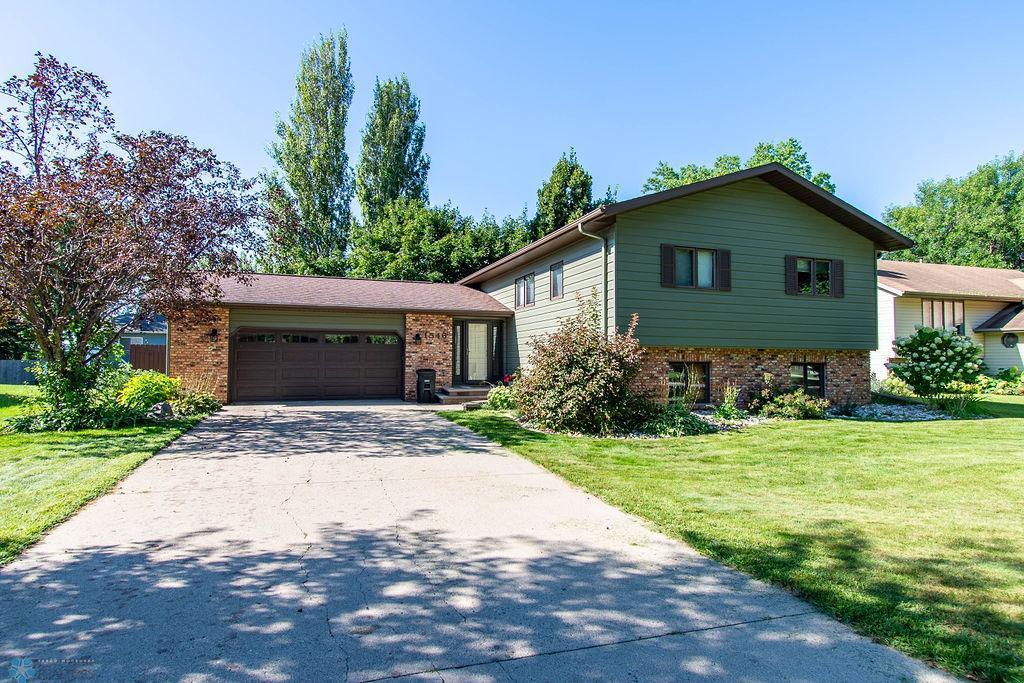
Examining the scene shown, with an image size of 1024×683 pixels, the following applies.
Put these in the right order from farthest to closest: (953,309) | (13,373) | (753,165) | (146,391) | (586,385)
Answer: (753,165) → (13,373) → (953,309) → (146,391) → (586,385)

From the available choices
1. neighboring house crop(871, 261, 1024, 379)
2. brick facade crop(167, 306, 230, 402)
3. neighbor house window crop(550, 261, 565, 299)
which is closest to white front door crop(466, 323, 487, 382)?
neighbor house window crop(550, 261, 565, 299)

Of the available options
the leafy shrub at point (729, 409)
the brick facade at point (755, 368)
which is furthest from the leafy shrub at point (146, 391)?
the leafy shrub at point (729, 409)

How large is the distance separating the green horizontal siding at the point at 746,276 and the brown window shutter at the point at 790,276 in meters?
0.13

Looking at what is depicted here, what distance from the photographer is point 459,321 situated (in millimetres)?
17844

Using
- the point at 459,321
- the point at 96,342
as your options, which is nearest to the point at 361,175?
the point at 459,321

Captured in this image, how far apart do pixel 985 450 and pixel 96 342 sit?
15.7 meters

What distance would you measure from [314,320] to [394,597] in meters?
13.8

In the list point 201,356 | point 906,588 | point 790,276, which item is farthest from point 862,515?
point 201,356

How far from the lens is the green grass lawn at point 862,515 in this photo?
3035mm

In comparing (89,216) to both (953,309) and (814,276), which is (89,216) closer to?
(814,276)

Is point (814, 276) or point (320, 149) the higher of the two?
point (320, 149)

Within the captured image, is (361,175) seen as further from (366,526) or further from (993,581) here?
(993,581)

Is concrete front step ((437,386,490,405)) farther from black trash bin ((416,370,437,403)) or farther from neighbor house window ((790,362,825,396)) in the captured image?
neighbor house window ((790,362,825,396))

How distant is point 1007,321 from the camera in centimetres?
2211
